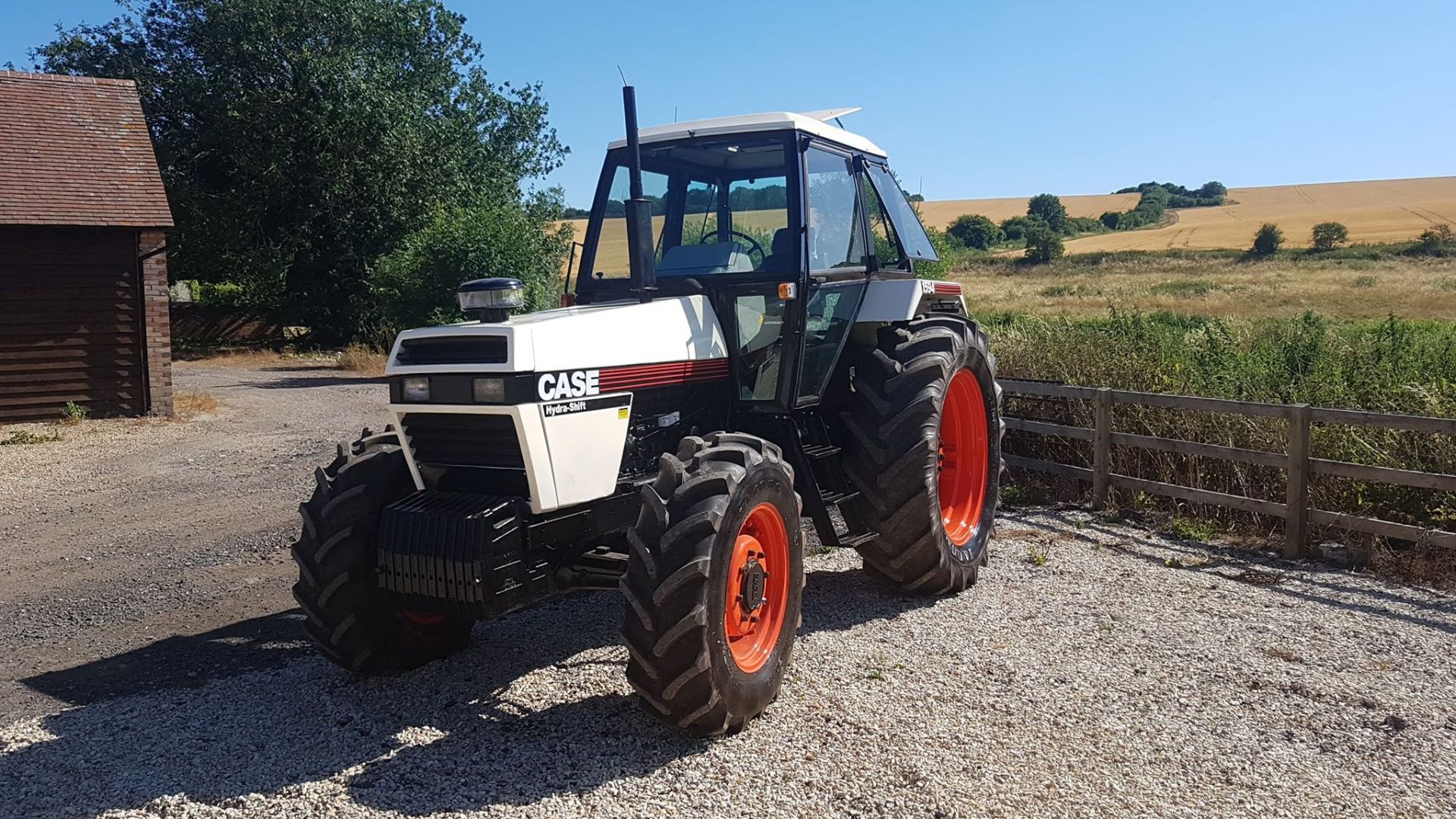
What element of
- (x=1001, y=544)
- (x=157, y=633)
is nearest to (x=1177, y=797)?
(x=1001, y=544)

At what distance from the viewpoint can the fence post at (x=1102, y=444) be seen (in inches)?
338

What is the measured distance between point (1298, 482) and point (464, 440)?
550 centimetres

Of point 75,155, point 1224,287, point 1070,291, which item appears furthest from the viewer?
point 1070,291

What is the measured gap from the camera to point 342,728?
4523mm

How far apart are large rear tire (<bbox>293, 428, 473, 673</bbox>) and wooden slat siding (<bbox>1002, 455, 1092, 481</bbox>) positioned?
5516mm

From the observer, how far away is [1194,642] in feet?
18.2

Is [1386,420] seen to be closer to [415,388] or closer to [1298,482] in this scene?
[1298,482]

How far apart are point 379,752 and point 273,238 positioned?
27257mm

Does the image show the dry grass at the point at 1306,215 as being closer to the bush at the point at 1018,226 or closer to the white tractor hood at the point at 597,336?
the bush at the point at 1018,226

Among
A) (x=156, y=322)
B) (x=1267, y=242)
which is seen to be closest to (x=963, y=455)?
(x=156, y=322)

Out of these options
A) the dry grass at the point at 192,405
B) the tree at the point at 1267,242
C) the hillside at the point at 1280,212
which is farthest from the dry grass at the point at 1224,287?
the dry grass at the point at 192,405

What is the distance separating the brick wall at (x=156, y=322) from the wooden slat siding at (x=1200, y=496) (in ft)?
45.5

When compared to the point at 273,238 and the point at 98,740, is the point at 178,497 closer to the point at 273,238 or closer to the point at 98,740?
the point at 98,740

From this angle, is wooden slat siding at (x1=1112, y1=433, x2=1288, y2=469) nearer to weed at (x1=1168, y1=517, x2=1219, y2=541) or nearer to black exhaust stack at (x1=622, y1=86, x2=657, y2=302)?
weed at (x1=1168, y1=517, x2=1219, y2=541)
